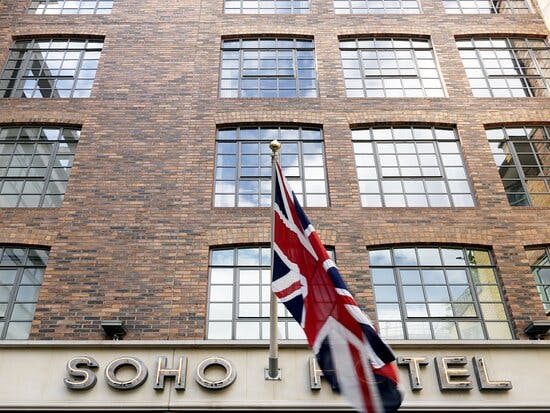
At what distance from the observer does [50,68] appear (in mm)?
15656

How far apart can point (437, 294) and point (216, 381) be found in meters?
4.94

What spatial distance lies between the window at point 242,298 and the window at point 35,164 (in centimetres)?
424

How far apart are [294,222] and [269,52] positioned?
911 cm

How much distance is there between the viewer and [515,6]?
57.9ft

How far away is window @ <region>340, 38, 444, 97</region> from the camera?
599 inches

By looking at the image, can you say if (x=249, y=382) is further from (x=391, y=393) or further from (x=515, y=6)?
(x=515, y=6)

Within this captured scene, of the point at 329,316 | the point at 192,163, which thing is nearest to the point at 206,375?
the point at 329,316

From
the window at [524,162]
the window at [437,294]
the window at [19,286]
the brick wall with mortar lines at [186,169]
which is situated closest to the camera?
the window at [19,286]

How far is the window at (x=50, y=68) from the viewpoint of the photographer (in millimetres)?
15000

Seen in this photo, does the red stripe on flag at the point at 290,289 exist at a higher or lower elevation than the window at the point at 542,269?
lower

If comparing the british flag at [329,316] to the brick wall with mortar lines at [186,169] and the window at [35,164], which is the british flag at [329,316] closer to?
the brick wall with mortar lines at [186,169]

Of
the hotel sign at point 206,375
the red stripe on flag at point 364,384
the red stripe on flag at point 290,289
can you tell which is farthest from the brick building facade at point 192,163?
the red stripe on flag at point 364,384

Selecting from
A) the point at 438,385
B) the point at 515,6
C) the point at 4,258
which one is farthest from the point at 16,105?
the point at 515,6

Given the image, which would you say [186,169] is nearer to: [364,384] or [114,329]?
[114,329]
